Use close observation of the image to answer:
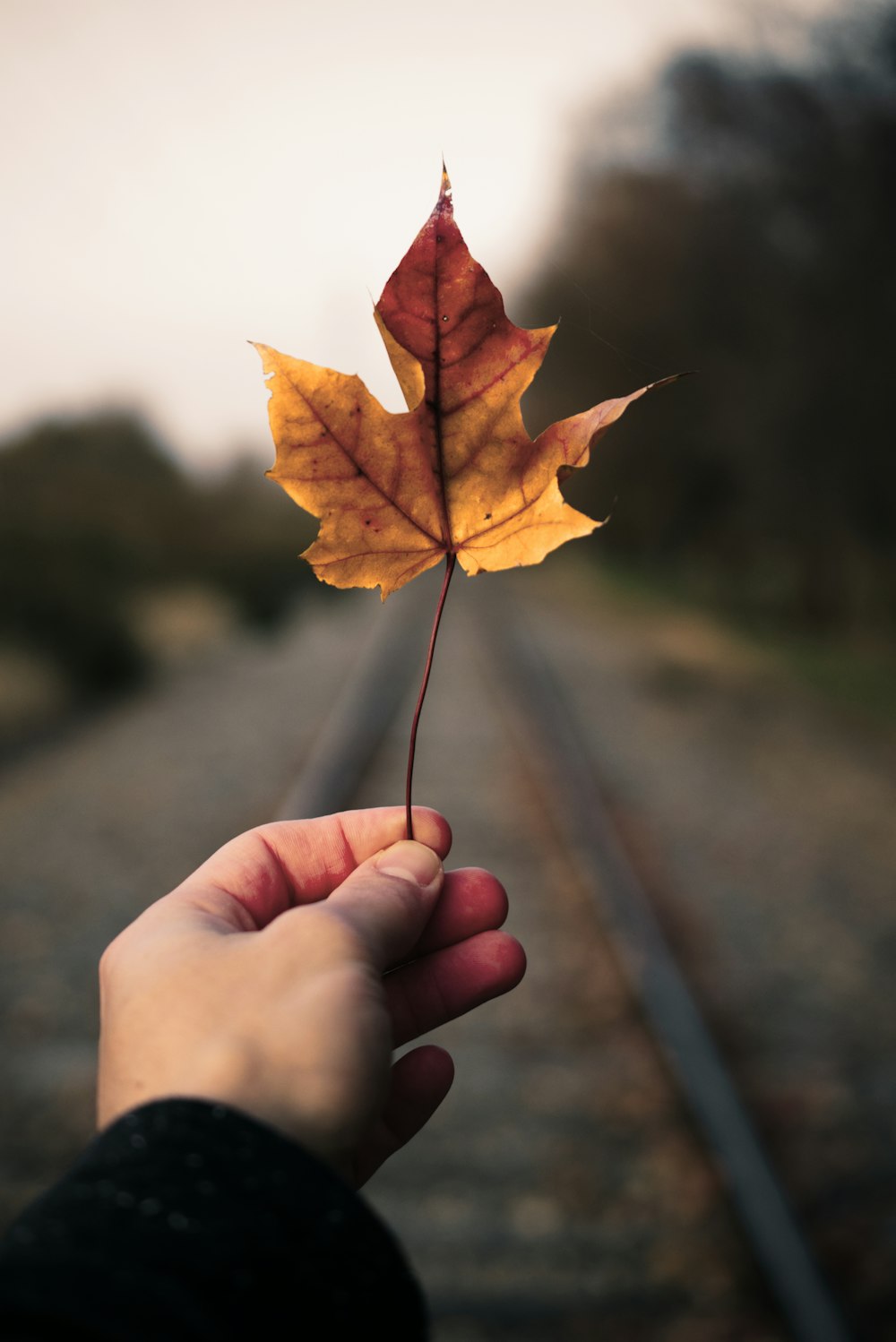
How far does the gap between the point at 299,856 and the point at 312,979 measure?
1.13ft

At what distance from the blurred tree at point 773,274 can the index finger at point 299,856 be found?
6.46m

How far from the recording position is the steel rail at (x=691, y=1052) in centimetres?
303

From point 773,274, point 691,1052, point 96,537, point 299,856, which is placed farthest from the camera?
point 96,537

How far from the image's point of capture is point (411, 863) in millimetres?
1219

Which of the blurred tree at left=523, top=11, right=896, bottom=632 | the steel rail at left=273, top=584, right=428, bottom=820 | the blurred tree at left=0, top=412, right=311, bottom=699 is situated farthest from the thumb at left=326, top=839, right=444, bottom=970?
the blurred tree at left=0, top=412, right=311, bottom=699

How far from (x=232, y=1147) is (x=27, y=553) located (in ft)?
37.4

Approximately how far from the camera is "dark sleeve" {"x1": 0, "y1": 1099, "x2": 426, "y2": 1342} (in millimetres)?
716

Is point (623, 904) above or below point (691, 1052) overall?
below

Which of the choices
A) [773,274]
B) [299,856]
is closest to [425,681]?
[299,856]

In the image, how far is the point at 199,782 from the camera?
26.5ft

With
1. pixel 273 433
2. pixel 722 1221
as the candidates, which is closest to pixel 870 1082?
pixel 722 1221

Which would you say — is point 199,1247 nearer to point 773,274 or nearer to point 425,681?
point 425,681

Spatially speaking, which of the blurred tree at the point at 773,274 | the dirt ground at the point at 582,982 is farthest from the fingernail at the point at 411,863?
the blurred tree at the point at 773,274

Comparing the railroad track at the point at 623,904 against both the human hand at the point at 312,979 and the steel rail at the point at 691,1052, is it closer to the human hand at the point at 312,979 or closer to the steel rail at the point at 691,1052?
Answer: the steel rail at the point at 691,1052
